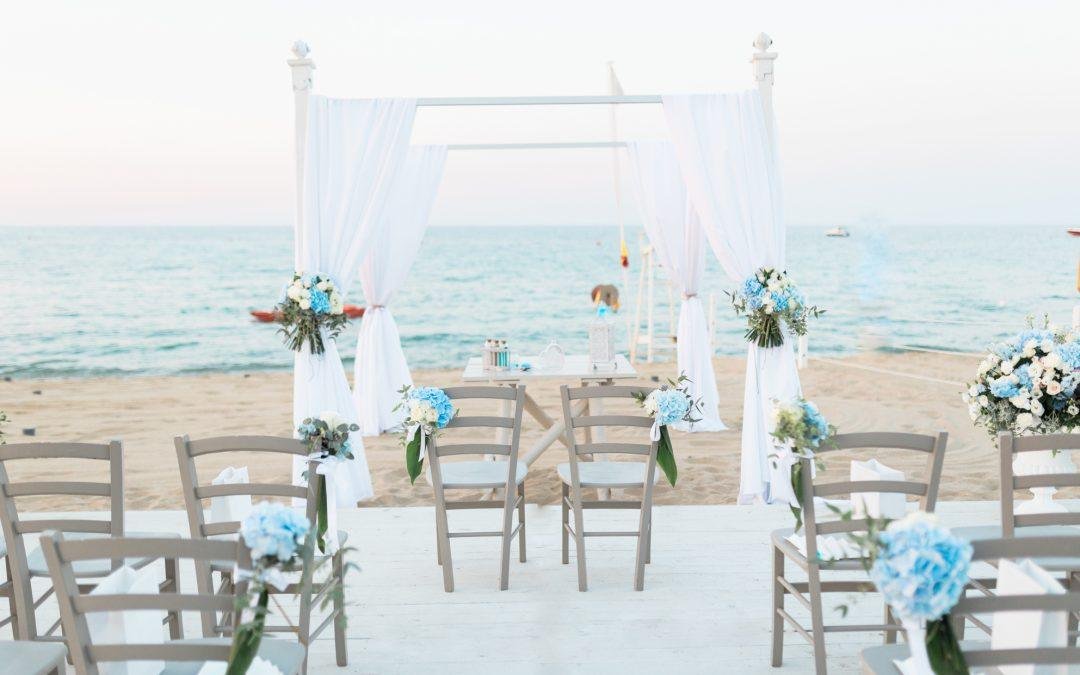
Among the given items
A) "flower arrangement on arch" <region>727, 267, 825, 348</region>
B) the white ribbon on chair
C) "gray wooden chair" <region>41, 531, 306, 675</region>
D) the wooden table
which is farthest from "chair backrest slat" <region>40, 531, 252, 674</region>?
"flower arrangement on arch" <region>727, 267, 825, 348</region>

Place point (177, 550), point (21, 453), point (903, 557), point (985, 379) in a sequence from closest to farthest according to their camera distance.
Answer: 1. point (903, 557)
2. point (177, 550)
3. point (21, 453)
4. point (985, 379)

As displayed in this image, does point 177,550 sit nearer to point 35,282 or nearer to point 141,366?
point 141,366

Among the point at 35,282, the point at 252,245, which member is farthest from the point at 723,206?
the point at 252,245

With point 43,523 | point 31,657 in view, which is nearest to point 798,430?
point 31,657

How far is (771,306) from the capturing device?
4930mm

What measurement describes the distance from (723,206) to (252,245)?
27.1 meters

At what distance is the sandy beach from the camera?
6129 mm

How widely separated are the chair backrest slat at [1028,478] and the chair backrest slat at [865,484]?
0.18 metres

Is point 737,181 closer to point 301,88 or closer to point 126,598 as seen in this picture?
point 301,88

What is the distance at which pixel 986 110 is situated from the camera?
21.6m

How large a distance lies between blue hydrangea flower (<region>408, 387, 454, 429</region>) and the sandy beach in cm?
206

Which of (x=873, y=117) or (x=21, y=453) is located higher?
(x=873, y=117)

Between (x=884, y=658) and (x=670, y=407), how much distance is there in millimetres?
1553

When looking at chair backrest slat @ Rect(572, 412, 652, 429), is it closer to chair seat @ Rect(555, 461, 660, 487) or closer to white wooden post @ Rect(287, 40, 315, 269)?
chair seat @ Rect(555, 461, 660, 487)
